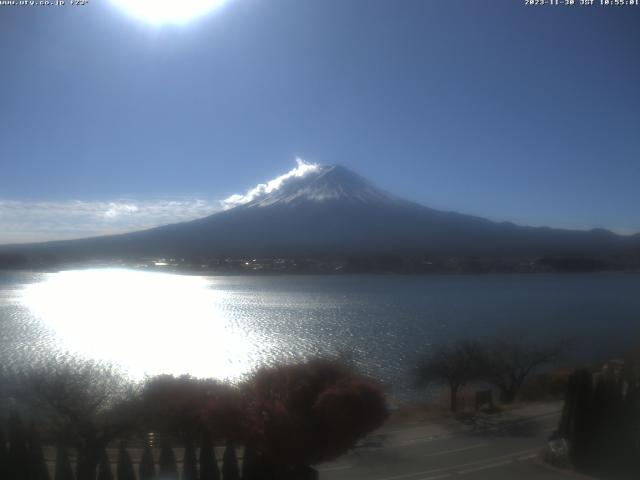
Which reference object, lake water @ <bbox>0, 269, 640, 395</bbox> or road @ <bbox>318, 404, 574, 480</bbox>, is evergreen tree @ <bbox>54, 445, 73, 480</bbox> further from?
lake water @ <bbox>0, 269, 640, 395</bbox>

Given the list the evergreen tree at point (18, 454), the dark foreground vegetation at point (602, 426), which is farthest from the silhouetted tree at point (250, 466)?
the dark foreground vegetation at point (602, 426)

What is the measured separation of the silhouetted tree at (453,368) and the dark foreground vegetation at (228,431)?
14.5 ft

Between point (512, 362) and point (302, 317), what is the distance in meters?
7.32

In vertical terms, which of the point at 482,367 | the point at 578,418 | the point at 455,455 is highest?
the point at 578,418

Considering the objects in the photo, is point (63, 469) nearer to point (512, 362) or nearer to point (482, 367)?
point (482, 367)

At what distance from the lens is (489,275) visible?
2900 cm

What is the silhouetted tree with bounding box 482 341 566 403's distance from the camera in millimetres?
9102

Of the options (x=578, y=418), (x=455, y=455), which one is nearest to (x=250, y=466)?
(x=455, y=455)

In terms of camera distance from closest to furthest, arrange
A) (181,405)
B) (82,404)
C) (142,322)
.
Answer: (181,405)
(82,404)
(142,322)

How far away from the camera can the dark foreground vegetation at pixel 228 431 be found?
450 cm

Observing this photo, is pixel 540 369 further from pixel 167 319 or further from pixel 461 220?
pixel 461 220

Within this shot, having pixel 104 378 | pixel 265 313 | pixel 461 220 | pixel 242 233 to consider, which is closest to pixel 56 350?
pixel 104 378

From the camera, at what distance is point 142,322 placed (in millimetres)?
16781

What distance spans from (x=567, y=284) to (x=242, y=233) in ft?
64.8
